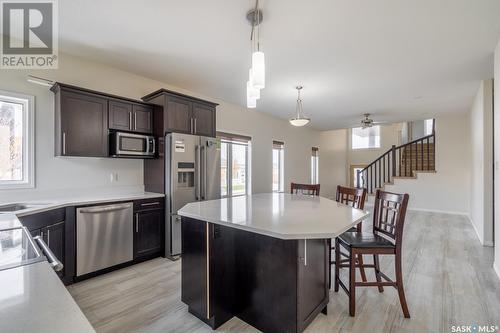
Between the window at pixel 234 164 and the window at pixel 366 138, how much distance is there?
19.1 ft

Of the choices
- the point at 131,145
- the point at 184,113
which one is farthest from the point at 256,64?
the point at 131,145

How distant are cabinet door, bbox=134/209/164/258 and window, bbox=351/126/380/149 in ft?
27.5

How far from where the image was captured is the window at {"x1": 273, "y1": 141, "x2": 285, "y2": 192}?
6.56m

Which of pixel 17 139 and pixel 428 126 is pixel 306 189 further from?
pixel 428 126

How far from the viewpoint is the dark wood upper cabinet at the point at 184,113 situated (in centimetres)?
341

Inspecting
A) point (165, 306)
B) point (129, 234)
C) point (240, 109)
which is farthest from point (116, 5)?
point (240, 109)

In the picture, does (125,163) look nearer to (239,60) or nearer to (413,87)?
(239,60)

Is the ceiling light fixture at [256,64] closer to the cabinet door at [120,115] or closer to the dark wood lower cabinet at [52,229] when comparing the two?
the cabinet door at [120,115]

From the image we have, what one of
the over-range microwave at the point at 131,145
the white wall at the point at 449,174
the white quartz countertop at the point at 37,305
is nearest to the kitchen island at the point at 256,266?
the white quartz countertop at the point at 37,305

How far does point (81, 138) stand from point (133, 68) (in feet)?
4.00

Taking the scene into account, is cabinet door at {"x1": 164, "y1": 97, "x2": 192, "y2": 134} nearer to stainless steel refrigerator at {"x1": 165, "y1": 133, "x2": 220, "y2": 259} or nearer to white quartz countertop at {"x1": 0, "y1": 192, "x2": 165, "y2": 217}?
stainless steel refrigerator at {"x1": 165, "y1": 133, "x2": 220, "y2": 259}

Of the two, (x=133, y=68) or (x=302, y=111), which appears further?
(x=302, y=111)

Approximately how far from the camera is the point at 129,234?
307 cm

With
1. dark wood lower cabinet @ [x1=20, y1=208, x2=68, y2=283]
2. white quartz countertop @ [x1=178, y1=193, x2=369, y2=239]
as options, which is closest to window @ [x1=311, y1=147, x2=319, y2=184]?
white quartz countertop @ [x1=178, y1=193, x2=369, y2=239]
